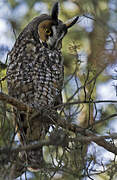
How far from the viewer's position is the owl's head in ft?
13.1

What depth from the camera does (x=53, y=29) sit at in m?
4.00

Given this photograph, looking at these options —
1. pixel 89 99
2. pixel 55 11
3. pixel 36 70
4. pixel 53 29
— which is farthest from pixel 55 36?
pixel 89 99

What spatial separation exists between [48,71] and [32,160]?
36.2 inches

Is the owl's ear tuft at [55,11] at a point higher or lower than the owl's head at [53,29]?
higher

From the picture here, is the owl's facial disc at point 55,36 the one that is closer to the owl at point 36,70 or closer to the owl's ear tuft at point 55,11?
the owl at point 36,70

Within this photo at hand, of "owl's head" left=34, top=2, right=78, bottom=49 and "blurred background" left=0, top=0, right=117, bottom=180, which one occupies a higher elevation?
"owl's head" left=34, top=2, right=78, bottom=49

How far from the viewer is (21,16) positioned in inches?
207

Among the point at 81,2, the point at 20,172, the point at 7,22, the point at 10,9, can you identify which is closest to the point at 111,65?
the point at 20,172

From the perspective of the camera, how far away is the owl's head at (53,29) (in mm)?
3986

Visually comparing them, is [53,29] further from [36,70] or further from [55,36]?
[36,70]

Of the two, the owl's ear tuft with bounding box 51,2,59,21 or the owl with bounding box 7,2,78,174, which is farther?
the owl's ear tuft with bounding box 51,2,59,21

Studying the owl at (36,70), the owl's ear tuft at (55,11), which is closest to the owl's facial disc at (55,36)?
the owl at (36,70)

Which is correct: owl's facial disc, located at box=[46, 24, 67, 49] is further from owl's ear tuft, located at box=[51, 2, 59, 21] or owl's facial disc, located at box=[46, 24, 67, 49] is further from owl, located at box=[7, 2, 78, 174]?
owl's ear tuft, located at box=[51, 2, 59, 21]

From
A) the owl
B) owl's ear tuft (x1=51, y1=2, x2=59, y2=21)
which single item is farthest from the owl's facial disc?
owl's ear tuft (x1=51, y1=2, x2=59, y2=21)
